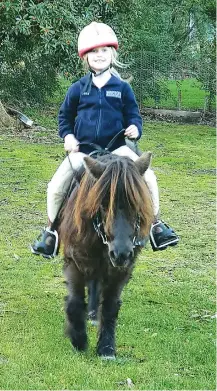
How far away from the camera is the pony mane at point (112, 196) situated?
3873mm

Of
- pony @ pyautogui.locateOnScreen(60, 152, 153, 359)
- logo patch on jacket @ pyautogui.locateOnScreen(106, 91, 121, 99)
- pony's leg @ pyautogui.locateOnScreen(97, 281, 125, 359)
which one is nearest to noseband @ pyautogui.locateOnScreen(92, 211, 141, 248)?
pony @ pyautogui.locateOnScreen(60, 152, 153, 359)

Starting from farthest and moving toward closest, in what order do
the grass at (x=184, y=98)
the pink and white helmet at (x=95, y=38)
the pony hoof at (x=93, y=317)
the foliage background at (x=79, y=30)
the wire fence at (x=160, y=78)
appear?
the grass at (x=184, y=98)
the wire fence at (x=160, y=78)
the foliage background at (x=79, y=30)
the pony hoof at (x=93, y=317)
the pink and white helmet at (x=95, y=38)

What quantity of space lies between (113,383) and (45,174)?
822 centimetres

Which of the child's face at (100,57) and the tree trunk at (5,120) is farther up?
the child's face at (100,57)

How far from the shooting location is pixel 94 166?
4.01 m

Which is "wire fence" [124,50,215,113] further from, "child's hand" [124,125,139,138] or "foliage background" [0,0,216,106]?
"child's hand" [124,125,139,138]

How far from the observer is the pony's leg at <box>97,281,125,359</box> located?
4.50 metres

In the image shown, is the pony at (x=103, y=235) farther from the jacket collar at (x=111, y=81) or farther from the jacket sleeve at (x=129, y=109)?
the jacket collar at (x=111, y=81)

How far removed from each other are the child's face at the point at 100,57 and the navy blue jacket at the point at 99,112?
0.11 meters

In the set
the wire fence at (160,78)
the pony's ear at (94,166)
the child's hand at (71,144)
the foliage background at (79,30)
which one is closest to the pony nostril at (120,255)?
the pony's ear at (94,166)

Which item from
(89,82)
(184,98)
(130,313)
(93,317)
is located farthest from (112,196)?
(184,98)

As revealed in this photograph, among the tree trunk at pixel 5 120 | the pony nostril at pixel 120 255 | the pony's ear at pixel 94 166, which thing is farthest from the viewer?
the tree trunk at pixel 5 120

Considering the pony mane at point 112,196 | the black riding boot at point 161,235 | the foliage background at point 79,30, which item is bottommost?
the foliage background at point 79,30

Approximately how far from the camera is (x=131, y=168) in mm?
3967
